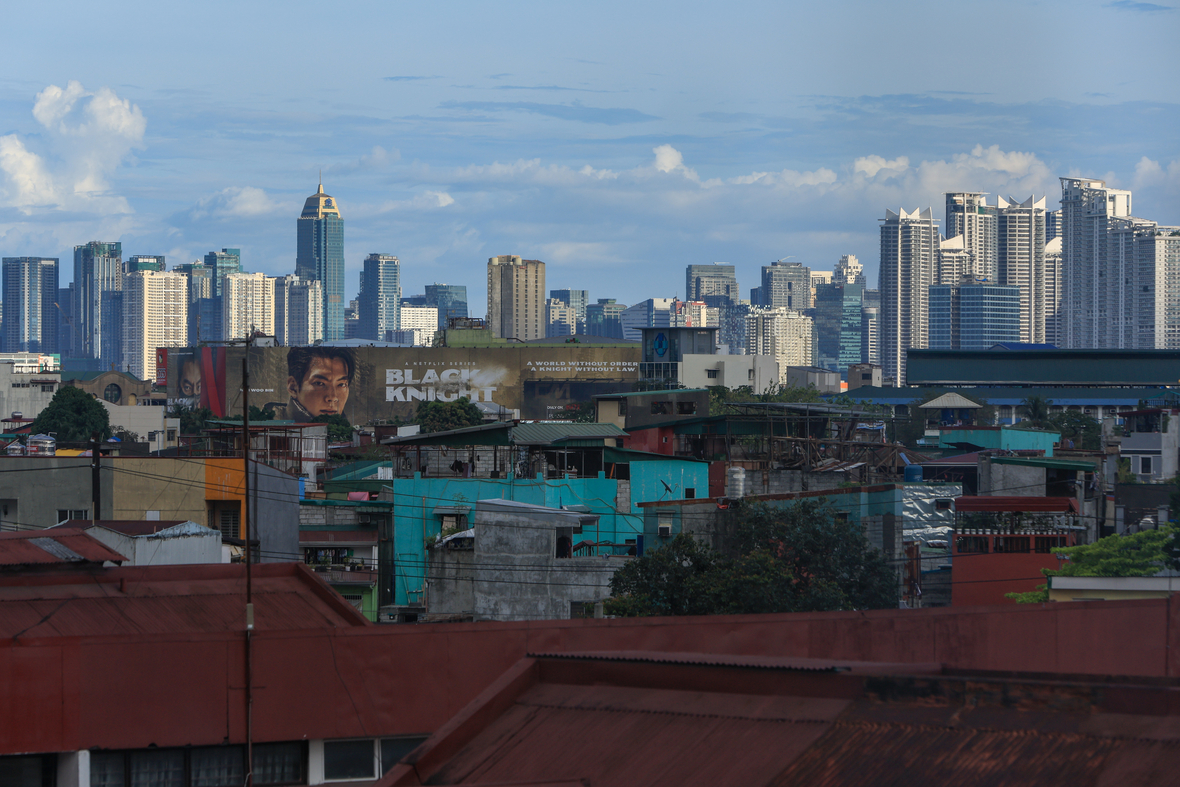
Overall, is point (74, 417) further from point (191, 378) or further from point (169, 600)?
point (169, 600)

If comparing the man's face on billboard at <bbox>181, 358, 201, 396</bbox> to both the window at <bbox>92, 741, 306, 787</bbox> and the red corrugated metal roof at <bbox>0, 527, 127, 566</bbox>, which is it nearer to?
the red corrugated metal roof at <bbox>0, 527, 127, 566</bbox>

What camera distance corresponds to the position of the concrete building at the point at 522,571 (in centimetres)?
2269

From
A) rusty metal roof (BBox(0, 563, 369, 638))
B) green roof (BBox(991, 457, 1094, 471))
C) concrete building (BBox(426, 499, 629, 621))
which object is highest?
rusty metal roof (BBox(0, 563, 369, 638))

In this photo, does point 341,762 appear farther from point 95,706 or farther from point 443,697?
point 95,706

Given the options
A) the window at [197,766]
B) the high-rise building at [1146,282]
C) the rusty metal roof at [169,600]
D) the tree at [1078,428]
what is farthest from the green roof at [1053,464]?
the high-rise building at [1146,282]

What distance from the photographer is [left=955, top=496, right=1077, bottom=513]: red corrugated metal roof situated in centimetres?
2753

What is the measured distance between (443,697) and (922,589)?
1889 cm

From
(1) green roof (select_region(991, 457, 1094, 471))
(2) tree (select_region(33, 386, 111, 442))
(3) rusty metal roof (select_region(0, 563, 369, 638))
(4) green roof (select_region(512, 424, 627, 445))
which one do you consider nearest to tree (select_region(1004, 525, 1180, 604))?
(1) green roof (select_region(991, 457, 1094, 471))

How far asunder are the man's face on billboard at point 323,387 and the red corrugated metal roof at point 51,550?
102 m

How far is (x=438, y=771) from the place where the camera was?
695cm

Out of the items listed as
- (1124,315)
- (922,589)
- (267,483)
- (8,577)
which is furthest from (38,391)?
(1124,315)

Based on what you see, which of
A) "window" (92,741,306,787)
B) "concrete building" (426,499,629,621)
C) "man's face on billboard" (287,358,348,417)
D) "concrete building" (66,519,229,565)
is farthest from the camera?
"man's face on billboard" (287,358,348,417)

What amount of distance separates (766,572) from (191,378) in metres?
106

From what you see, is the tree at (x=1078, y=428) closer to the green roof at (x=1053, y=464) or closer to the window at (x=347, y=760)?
the green roof at (x=1053, y=464)
